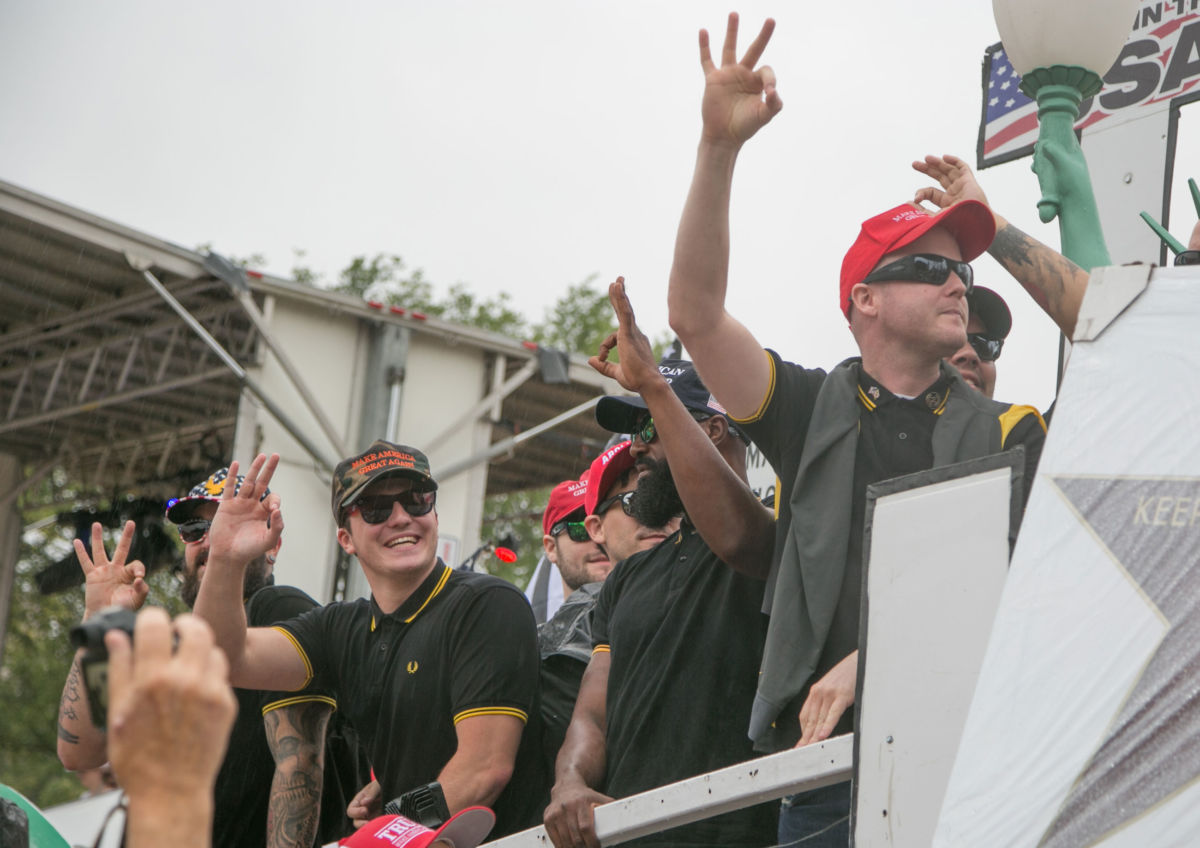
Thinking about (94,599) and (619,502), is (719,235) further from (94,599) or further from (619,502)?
(94,599)

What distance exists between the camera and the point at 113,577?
4.21m

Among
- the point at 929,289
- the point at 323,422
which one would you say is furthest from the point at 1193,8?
the point at 323,422

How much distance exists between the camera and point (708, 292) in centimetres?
310

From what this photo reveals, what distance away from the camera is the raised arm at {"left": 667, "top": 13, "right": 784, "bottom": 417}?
10.0 feet

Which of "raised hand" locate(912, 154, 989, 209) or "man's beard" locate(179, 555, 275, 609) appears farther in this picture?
"man's beard" locate(179, 555, 275, 609)

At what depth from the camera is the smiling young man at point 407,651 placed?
3.67 metres

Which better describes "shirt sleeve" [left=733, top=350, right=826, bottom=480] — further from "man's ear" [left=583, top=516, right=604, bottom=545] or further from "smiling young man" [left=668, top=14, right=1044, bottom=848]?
"man's ear" [left=583, top=516, right=604, bottom=545]

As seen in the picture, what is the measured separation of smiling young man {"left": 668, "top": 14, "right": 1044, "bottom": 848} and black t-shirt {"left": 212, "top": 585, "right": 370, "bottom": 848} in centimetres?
170

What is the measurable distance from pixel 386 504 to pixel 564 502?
1598 millimetres

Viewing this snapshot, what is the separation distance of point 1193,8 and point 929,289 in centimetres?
186

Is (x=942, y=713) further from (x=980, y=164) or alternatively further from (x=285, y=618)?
(x=980, y=164)

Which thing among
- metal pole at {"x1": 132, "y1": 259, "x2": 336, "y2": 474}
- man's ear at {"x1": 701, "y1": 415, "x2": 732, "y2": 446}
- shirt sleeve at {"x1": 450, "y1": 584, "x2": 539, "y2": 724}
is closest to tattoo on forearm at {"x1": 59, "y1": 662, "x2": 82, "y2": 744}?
shirt sleeve at {"x1": 450, "y1": 584, "x2": 539, "y2": 724}

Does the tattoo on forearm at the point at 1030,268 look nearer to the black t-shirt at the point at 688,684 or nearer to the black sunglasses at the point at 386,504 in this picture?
the black t-shirt at the point at 688,684

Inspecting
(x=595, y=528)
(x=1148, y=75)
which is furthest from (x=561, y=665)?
(x=1148, y=75)
